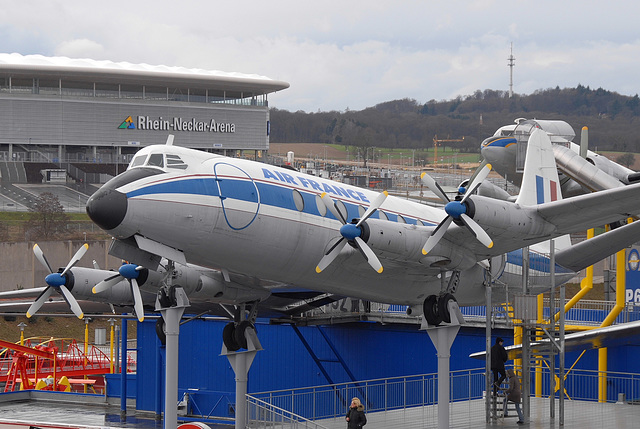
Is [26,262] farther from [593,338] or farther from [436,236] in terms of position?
[436,236]

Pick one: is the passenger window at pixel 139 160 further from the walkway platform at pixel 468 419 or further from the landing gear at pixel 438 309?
the landing gear at pixel 438 309

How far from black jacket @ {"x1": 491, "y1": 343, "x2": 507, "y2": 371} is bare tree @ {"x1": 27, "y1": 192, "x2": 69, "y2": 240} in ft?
191

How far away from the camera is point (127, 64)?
10875 cm

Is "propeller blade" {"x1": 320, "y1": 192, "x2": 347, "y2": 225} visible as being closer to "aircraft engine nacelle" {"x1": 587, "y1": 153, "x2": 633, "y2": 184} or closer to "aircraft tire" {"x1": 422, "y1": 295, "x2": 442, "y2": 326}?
"aircraft tire" {"x1": 422, "y1": 295, "x2": 442, "y2": 326}

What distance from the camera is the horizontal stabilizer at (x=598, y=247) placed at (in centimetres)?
2762

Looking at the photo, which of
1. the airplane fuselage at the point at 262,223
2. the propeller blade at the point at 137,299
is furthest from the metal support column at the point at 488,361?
the propeller blade at the point at 137,299

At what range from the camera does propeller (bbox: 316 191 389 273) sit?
73.6ft

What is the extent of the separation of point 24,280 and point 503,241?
54917 mm

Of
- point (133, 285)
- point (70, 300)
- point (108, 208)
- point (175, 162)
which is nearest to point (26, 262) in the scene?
point (70, 300)

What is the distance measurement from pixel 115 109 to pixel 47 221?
26860mm

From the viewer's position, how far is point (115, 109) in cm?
10300

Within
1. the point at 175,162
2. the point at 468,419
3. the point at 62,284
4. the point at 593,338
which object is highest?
the point at 175,162

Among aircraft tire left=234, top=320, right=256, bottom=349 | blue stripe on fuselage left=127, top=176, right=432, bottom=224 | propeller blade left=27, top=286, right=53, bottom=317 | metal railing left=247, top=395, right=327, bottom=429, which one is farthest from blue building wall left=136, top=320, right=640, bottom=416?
blue stripe on fuselage left=127, top=176, right=432, bottom=224

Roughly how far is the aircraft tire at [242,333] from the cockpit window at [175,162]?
701 centimetres
